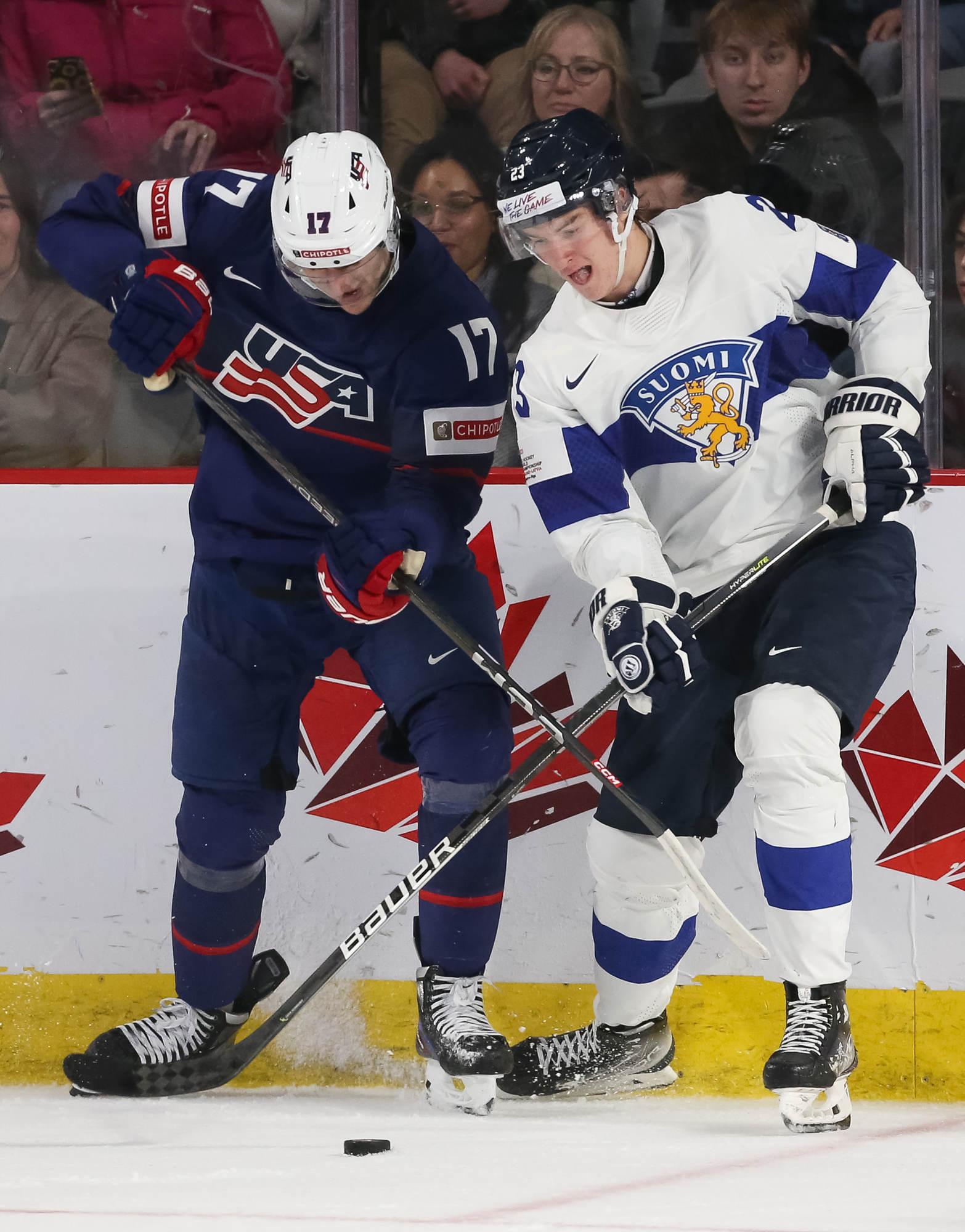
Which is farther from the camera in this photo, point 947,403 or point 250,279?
point 947,403

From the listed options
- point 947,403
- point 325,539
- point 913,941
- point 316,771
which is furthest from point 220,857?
point 947,403

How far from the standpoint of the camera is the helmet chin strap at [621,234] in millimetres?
1953

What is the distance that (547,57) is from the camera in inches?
110

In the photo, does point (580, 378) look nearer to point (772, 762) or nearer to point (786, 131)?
point (772, 762)

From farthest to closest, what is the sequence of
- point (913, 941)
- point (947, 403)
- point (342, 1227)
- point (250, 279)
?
point (947, 403), point (913, 941), point (250, 279), point (342, 1227)

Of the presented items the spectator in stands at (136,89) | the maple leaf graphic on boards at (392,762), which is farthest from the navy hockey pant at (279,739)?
the spectator in stands at (136,89)

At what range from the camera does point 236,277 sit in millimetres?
2174

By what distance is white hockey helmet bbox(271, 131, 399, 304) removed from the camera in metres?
1.95

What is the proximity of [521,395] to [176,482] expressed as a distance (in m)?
0.76

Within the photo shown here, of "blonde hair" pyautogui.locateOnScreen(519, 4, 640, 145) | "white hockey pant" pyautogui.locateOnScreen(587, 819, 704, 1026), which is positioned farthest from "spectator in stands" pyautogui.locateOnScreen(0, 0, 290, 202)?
"white hockey pant" pyautogui.locateOnScreen(587, 819, 704, 1026)

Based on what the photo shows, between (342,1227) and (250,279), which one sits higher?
(250,279)

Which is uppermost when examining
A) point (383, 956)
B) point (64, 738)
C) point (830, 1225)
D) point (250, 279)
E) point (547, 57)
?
point (547, 57)

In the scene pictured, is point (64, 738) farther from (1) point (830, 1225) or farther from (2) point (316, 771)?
(1) point (830, 1225)

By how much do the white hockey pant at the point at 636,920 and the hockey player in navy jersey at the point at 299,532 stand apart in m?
0.17
